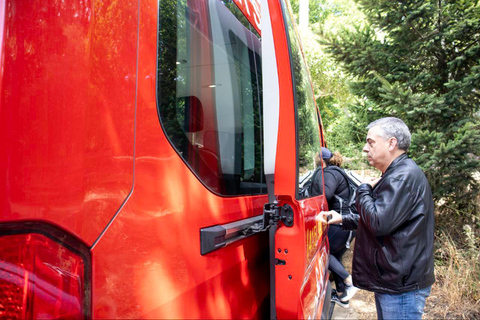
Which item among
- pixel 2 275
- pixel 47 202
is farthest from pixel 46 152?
pixel 2 275

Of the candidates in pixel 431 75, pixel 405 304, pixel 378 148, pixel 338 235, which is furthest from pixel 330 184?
pixel 431 75

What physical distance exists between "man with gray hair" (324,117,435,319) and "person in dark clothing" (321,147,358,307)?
1.34 meters

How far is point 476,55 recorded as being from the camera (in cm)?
436

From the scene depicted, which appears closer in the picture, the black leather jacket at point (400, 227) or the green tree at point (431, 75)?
the black leather jacket at point (400, 227)

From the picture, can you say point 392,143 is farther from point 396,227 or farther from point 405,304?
point 405,304

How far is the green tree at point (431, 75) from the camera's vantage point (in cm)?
424

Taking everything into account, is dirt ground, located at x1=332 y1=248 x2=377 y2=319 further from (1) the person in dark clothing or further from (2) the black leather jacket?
(2) the black leather jacket

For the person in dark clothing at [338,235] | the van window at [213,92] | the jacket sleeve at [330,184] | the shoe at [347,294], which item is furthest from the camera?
the shoe at [347,294]

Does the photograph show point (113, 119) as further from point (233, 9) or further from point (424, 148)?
point (424, 148)

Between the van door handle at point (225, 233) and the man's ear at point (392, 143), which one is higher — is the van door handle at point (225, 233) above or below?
below

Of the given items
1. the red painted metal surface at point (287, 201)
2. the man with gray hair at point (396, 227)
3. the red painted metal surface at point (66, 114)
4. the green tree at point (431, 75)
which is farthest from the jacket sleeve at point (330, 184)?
the red painted metal surface at point (66, 114)

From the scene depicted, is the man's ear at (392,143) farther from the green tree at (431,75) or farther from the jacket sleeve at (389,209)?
the green tree at (431,75)

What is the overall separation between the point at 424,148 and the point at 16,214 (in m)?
4.66

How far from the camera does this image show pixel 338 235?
3992mm
